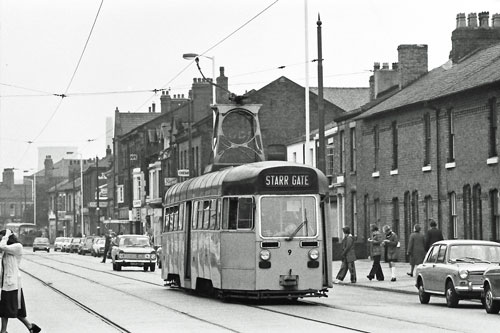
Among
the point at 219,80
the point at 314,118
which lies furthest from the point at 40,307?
the point at 219,80

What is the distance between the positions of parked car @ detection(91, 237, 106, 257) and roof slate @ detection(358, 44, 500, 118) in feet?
112

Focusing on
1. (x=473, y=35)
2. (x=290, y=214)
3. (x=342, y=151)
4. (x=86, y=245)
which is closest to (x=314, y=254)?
(x=290, y=214)

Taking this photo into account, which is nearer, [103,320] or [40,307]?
[103,320]

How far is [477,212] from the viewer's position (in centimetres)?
4162

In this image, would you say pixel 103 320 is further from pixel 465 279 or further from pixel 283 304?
pixel 465 279

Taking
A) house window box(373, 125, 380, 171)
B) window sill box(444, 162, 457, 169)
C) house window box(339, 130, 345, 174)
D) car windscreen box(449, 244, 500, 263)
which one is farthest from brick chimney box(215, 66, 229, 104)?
car windscreen box(449, 244, 500, 263)

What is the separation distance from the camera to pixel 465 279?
23922mm

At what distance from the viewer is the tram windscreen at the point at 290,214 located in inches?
990

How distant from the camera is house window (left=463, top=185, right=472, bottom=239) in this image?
138 feet

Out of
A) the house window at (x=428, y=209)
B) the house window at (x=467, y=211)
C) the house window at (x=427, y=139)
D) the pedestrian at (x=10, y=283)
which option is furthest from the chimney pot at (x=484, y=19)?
the pedestrian at (x=10, y=283)

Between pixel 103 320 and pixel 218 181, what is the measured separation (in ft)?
19.7

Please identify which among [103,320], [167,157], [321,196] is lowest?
[103,320]

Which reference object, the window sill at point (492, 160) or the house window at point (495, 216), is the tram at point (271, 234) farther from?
the house window at point (495, 216)

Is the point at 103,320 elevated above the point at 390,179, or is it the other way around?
the point at 390,179
